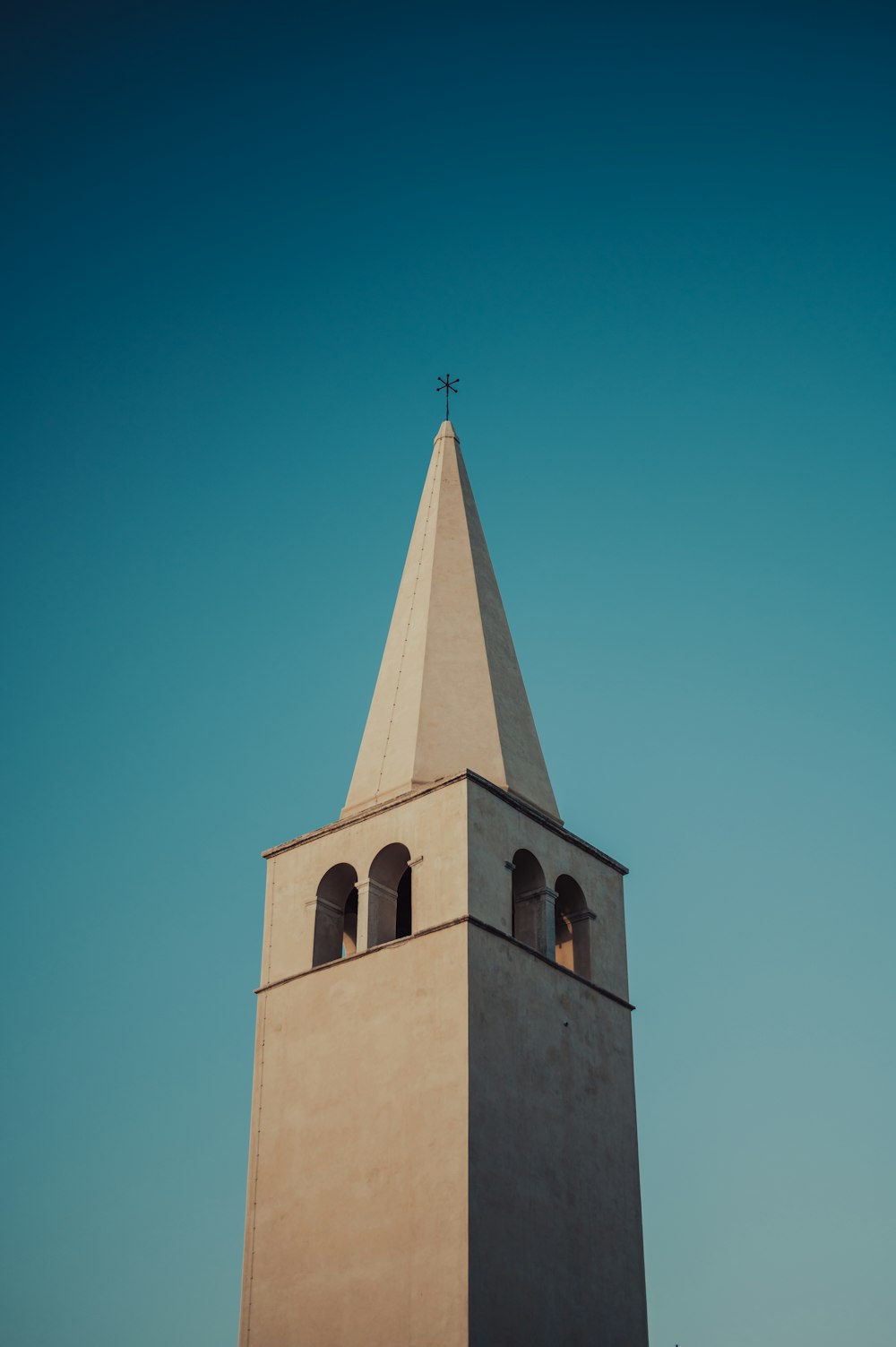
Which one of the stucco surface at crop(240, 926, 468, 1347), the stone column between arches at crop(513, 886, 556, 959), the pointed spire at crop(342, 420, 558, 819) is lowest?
the stucco surface at crop(240, 926, 468, 1347)

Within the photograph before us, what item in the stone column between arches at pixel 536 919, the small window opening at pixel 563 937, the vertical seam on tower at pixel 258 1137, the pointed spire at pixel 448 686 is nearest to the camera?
the vertical seam on tower at pixel 258 1137

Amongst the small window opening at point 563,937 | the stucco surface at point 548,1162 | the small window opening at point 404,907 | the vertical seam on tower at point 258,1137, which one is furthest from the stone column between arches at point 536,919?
the vertical seam on tower at point 258,1137

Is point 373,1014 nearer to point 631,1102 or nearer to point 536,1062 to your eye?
point 536,1062

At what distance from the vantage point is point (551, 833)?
24750 mm

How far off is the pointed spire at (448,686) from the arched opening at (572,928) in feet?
4.87

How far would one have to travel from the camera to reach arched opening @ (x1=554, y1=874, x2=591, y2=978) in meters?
24.4

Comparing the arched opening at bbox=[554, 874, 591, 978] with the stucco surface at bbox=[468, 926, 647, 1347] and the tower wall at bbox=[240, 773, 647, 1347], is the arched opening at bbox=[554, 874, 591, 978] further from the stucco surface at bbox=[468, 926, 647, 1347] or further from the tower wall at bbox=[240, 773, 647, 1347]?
the stucco surface at bbox=[468, 926, 647, 1347]

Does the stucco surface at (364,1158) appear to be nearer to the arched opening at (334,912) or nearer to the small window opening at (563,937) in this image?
the arched opening at (334,912)

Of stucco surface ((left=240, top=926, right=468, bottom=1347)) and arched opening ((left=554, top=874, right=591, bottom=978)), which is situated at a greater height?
arched opening ((left=554, top=874, right=591, bottom=978))

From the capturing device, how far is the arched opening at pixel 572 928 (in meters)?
24.4

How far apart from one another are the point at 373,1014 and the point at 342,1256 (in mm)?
3300

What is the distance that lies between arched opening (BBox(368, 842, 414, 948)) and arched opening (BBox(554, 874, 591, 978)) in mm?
2423

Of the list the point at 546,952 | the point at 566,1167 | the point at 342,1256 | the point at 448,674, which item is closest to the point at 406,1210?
the point at 342,1256

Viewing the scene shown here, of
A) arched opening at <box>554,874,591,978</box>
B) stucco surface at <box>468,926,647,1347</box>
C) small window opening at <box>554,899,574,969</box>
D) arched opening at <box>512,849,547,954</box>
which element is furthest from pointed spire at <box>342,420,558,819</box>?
stucco surface at <box>468,926,647,1347</box>
